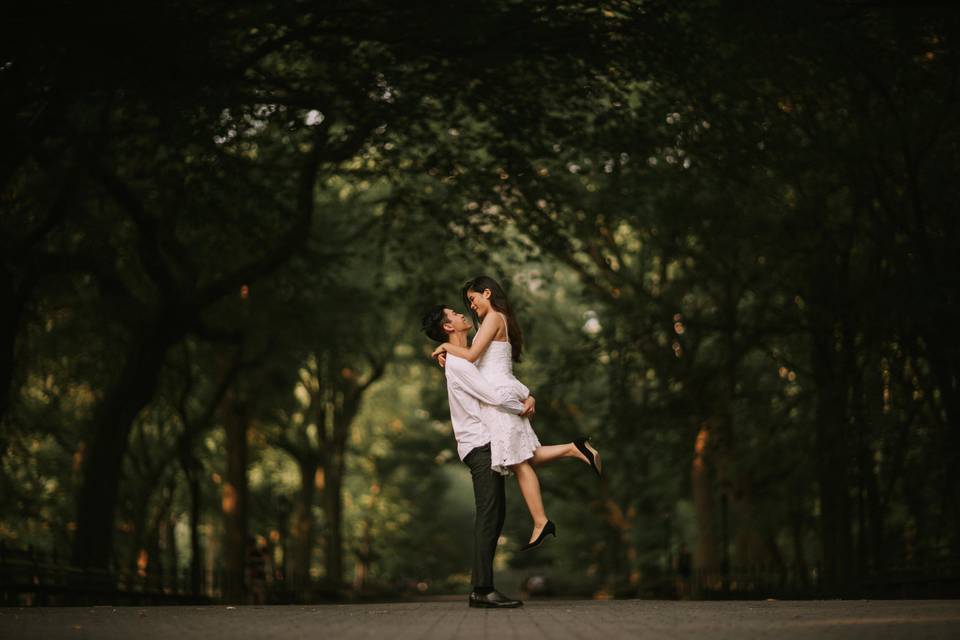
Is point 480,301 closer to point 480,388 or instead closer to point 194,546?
point 480,388

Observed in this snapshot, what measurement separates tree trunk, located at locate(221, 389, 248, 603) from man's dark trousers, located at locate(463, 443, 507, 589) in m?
21.2

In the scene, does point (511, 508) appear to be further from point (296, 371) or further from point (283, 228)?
point (283, 228)

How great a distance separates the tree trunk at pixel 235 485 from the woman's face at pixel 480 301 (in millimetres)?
21296

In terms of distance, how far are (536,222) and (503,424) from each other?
10767mm

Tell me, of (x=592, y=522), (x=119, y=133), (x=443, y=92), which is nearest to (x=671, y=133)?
(x=443, y=92)

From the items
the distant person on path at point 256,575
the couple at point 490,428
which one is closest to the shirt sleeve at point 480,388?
the couple at point 490,428

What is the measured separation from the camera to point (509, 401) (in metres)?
10.7

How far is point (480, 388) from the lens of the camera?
35.1ft

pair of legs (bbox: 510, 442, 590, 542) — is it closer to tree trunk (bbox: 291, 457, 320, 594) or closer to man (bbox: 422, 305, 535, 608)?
man (bbox: 422, 305, 535, 608)

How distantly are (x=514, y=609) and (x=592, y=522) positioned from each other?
42614 mm

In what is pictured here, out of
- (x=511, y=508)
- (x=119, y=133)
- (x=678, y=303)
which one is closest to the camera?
(x=119, y=133)

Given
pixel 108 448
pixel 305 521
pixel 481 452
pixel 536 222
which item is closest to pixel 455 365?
pixel 481 452

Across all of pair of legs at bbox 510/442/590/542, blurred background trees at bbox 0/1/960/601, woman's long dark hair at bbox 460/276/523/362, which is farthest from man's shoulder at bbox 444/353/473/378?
blurred background trees at bbox 0/1/960/601

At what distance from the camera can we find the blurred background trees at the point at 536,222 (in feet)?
53.7
